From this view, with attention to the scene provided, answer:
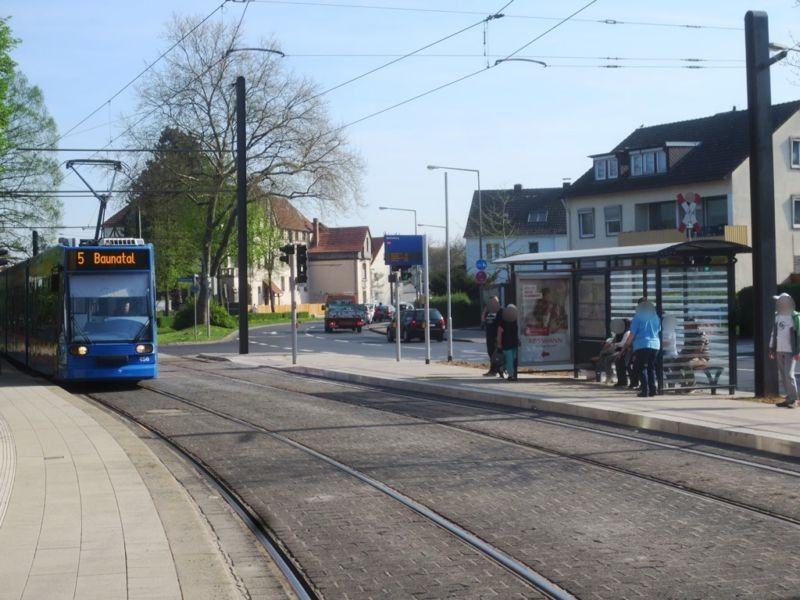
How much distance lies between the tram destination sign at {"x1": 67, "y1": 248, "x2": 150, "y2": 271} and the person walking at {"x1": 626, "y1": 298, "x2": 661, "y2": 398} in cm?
1099

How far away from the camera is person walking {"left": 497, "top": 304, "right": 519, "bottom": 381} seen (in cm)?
2242

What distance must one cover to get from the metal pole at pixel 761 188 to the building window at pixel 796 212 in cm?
3530

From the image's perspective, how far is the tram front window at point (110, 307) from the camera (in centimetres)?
2289

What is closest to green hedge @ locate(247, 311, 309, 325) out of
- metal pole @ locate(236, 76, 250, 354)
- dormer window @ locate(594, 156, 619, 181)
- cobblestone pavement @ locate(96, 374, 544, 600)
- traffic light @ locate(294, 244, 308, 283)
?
dormer window @ locate(594, 156, 619, 181)

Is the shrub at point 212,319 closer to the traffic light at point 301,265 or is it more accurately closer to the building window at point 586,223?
the building window at point 586,223

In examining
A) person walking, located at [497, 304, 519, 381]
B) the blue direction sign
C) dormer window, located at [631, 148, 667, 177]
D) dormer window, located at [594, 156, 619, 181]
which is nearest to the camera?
person walking, located at [497, 304, 519, 381]

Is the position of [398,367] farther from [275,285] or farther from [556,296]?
[275,285]

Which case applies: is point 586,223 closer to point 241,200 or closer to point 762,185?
point 241,200

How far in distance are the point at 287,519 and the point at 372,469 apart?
264 cm

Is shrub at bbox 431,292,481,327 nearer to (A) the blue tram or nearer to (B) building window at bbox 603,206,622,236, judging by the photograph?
(B) building window at bbox 603,206,622,236

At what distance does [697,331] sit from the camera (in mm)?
19000

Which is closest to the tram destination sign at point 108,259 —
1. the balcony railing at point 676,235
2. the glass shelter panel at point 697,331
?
the glass shelter panel at point 697,331

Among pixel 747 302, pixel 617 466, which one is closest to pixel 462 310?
pixel 747 302

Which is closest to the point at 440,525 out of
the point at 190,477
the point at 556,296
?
the point at 190,477
